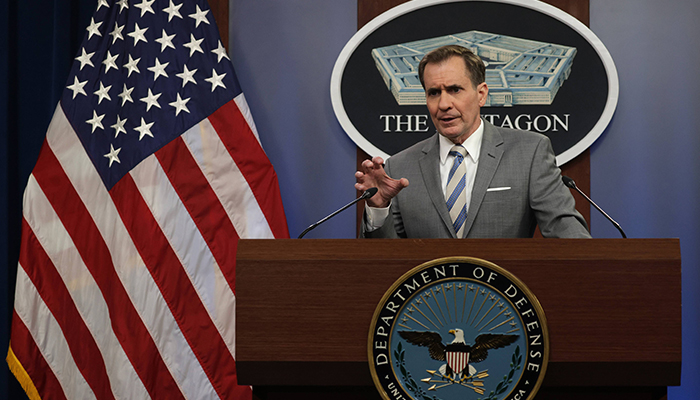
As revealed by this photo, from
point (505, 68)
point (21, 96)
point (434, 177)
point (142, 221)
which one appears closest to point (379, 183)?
point (434, 177)

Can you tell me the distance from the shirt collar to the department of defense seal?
736 mm

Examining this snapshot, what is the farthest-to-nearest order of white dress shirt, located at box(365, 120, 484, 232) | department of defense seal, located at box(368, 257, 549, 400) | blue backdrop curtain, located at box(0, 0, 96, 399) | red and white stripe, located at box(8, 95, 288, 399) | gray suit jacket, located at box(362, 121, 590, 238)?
blue backdrop curtain, located at box(0, 0, 96, 399) → red and white stripe, located at box(8, 95, 288, 399) → white dress shirt, located at box(365, 120, 484, 232) → gray suit jacket, located at box(362, 121, 590, 238) → department of defense seal, located at box(368, 257, 549, 400)

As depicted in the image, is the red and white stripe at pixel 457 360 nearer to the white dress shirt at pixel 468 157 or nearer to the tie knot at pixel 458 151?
the white dress shirt at pixel 468 157

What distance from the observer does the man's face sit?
1.84 metres

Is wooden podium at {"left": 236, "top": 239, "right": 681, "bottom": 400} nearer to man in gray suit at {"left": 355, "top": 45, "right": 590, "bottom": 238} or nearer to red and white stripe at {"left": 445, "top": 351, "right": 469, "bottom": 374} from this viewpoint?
red and white stripe at {"left": 445, "top": 351, "right": 469, "bottom": 374}

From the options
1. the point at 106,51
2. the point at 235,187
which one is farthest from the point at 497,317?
the point at 106,51

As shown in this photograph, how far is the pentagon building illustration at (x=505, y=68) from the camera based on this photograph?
2785mm

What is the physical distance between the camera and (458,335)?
1165 mm

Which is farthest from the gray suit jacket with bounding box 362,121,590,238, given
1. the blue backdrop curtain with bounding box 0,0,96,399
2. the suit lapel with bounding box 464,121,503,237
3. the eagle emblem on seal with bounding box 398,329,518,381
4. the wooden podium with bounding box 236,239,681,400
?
the blue backdrop curtain with bounding box 0,0,96,399

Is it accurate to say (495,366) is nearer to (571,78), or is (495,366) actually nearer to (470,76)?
(470,76)

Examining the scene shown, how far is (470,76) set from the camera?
1865mm

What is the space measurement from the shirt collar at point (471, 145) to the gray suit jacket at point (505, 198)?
0.14 ft

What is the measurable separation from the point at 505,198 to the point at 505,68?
128 centimetres

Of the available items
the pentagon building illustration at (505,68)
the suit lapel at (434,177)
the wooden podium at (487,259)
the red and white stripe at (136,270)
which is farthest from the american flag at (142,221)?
the wooden podium at (487,259)
